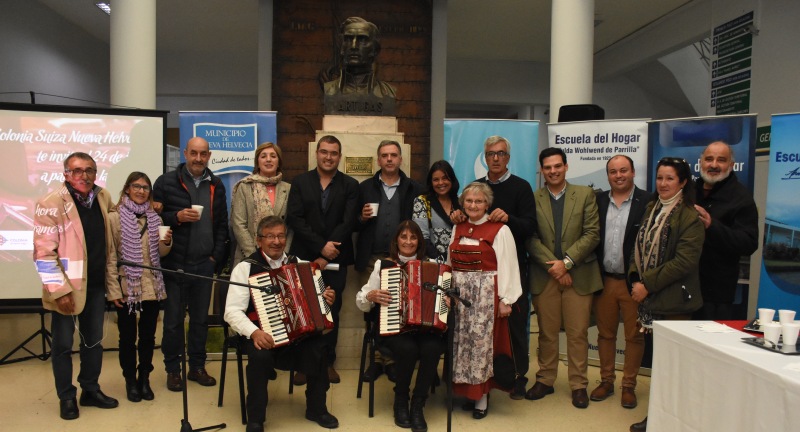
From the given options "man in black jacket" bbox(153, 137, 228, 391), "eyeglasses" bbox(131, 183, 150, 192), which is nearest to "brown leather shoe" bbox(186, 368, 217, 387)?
"man in black jacket" bbox(153, 137, 228, 391)

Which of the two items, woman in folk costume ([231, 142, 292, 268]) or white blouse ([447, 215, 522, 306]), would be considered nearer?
white blouse ([447, 215, 522, 306])

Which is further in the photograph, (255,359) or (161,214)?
(161,214)

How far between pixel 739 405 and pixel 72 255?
3225 millimetres

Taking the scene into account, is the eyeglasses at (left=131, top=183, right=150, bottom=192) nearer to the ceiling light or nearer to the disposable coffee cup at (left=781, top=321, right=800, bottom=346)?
the disposable coffee cup at (left=781, top=321, right=800, bottom=346)

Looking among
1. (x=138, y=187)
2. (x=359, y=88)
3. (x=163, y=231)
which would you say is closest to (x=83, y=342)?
(x=163, y=231)

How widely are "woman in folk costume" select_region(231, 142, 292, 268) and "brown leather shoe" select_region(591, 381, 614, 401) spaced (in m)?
2.23

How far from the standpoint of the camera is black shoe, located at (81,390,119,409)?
3.48 meters

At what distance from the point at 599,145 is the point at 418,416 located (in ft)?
8.41

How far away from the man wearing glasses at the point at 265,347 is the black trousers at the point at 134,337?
30.7 inches

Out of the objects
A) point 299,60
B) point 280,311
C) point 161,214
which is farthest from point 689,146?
point 299,60

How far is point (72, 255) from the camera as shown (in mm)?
3193

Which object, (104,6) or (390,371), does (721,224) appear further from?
(104,6)

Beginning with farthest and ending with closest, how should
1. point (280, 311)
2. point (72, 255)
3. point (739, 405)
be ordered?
point (72, 255), point (280, 311), point (739, 405)

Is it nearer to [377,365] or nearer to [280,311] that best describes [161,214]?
[280,311]
